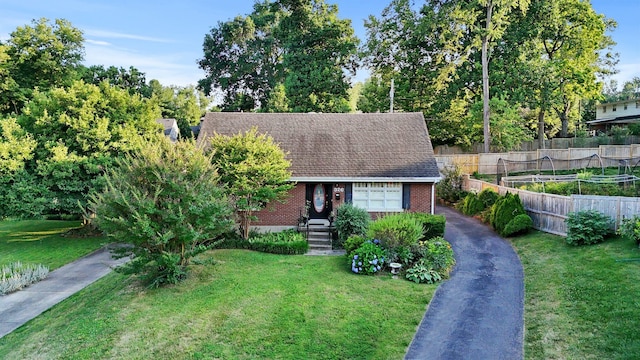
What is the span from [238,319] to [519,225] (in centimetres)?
1233

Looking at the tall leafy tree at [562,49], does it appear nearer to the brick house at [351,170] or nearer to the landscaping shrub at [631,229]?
the brick house at [351,170]

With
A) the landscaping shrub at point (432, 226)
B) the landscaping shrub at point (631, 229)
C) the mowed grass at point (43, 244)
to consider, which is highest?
the landscaping shrub at point (631, 229)

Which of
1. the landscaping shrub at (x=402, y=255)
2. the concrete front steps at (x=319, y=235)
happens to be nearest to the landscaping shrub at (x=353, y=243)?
the landscaping shrub at (x=402, y=255)

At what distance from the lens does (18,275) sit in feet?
50.7

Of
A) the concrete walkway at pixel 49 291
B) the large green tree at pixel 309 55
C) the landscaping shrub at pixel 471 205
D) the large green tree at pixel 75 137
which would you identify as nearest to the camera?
the concrete walkway at pixel 49 291

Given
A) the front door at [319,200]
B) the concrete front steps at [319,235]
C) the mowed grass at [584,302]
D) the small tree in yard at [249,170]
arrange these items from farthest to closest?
the front door at [319,200] → the concrete front steps at [319,235] → the small tree in yard at [249,170] → the mowed grass at [584,302]

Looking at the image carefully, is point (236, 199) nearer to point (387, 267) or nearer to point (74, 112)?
point (387, 267)

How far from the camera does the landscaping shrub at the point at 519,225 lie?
16.9 m

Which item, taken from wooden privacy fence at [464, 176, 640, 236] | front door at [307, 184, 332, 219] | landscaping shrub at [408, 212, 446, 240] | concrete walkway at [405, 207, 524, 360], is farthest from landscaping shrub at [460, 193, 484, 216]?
front door at [307, 184, 332, 219]

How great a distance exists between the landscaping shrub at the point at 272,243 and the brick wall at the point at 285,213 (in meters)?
1.13

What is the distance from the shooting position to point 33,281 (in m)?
15.8

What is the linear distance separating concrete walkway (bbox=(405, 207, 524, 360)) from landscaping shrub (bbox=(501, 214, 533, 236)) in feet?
3.55

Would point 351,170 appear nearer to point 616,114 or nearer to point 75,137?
point 75,137

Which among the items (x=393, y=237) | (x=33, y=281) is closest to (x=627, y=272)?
(x=393, y=237)
